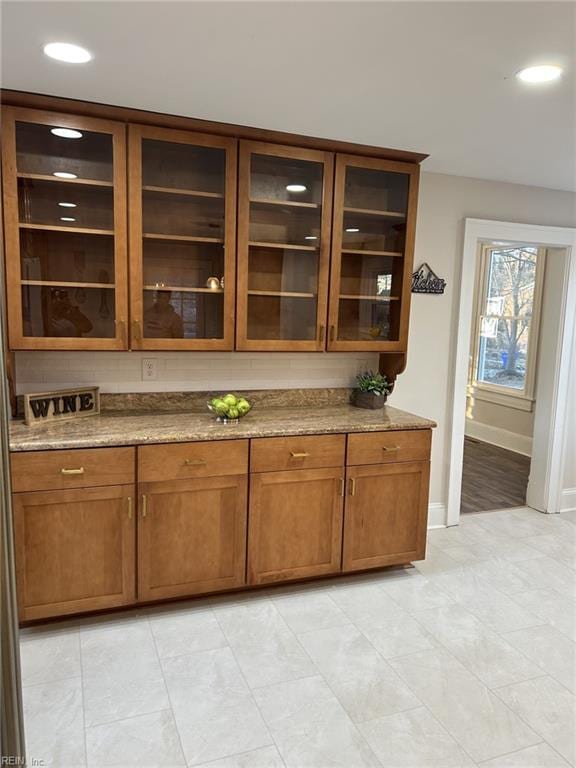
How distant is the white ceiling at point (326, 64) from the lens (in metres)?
1.65

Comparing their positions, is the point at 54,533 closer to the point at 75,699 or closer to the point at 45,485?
the point at 45,485

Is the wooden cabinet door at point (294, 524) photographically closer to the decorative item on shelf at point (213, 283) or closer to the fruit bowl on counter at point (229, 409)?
the fruit bowl on counter at point (229, 409)

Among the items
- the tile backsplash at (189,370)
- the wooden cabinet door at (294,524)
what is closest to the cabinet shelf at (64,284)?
the tile backsplash at (189,370)

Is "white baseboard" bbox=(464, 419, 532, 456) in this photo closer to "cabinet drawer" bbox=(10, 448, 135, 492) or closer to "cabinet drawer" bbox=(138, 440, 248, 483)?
"cabinet drawer" bbox=(138, 440, 248, 483)

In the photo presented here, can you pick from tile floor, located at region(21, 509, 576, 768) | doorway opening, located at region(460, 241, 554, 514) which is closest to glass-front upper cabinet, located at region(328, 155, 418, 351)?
tile floor, located at region(21, 509, 576, 768)

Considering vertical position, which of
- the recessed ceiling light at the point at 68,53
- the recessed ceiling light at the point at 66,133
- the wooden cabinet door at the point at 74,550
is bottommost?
the wooden cabinet door at the point at 74,550

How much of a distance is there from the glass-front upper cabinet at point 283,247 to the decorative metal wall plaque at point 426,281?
2.73 ft

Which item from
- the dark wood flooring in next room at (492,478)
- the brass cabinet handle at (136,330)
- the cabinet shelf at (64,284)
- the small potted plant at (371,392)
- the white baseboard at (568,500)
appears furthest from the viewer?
the dark wood flooring in next room at (492,478)

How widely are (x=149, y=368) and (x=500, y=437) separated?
185 inches

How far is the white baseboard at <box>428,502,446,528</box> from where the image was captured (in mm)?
3893

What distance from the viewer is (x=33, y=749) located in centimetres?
186

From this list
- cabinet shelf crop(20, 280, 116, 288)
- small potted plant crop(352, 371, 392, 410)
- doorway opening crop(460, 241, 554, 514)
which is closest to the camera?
cabinet shelf crop(20, 280, 116, 288)

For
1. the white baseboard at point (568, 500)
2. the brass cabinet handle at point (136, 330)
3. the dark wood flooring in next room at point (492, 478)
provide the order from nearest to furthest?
the brass cabinet handle at point (136, 330)
the white baseboard at point (568, 500)
the dark wood flooring in next room at point (492, 478)

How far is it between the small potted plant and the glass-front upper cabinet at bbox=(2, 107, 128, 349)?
1.48 m
